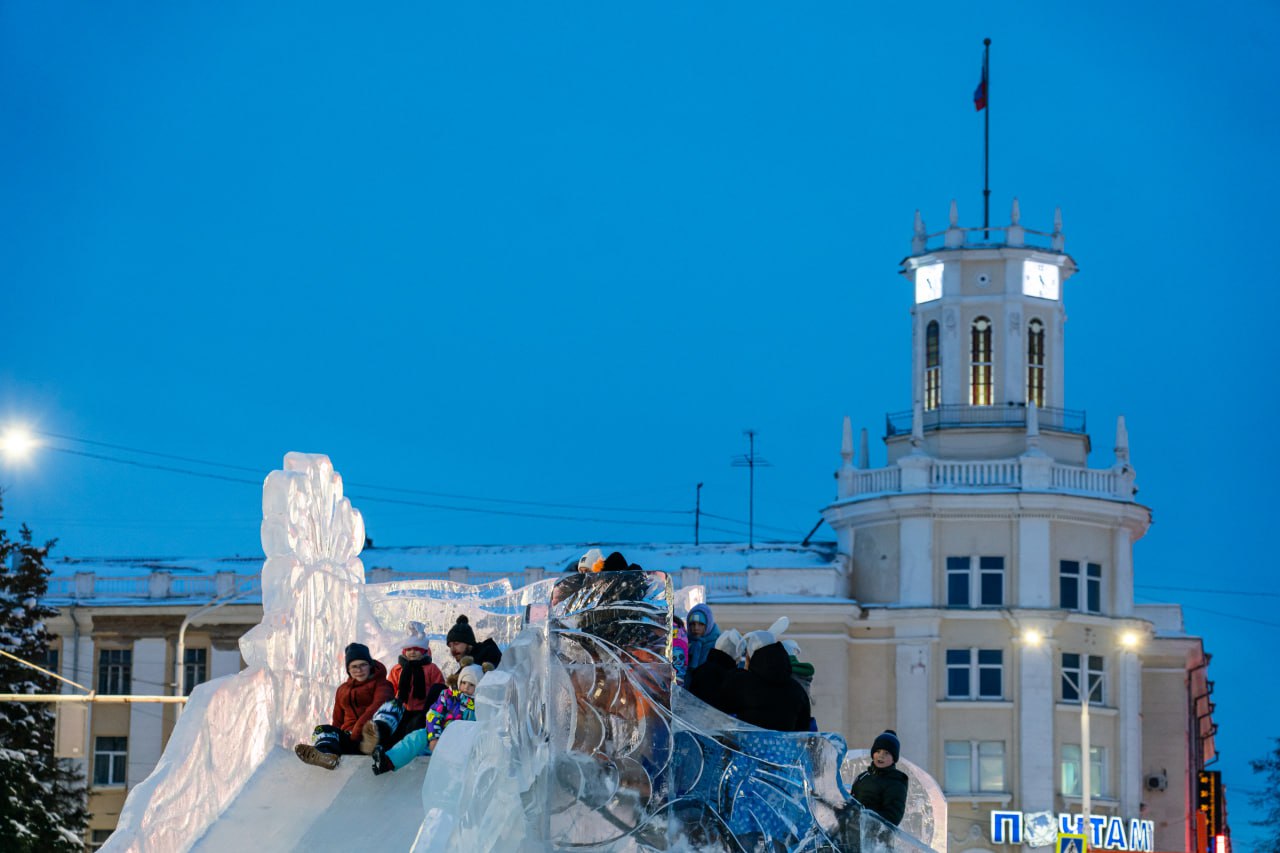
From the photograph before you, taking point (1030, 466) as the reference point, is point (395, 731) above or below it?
below

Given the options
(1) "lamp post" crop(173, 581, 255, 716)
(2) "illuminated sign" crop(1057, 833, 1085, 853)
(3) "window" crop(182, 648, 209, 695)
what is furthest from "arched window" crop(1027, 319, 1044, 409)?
(3) "window" crop(182, 648, 209, 695)

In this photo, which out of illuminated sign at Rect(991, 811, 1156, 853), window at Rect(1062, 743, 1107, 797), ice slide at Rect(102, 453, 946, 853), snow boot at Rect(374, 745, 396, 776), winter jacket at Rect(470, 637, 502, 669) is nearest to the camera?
ice slide at Rect(102, 453, 946, 853)

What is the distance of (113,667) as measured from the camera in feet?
225

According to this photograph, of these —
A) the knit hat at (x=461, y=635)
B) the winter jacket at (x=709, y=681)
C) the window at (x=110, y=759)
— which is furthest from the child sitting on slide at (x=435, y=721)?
the window at (x=110, y=759)

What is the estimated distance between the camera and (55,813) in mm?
47281

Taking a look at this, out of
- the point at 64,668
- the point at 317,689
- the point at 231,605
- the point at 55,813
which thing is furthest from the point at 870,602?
the point at 317,689

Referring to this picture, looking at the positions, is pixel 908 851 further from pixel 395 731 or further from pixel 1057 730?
pixel 1057 730

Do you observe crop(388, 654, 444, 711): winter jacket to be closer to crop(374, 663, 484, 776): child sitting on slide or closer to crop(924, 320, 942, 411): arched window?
crop(374, 663, 484, 776): child sitting on slide

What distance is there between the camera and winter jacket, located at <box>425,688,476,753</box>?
17297 millimetres

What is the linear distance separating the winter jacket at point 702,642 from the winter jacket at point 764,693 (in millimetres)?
1728

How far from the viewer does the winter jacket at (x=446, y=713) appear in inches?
681

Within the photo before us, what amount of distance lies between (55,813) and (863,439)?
29.7 meters

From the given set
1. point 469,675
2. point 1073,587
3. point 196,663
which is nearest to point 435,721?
point 469,675

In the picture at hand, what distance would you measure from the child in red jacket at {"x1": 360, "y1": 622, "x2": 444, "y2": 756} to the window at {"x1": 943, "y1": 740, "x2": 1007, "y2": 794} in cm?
4806
